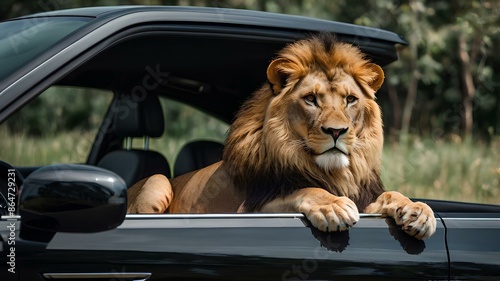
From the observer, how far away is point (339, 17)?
15234 millimetres

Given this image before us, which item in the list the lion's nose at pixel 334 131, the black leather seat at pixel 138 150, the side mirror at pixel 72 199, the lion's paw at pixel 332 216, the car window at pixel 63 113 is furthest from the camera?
the car window at pixel 63 113

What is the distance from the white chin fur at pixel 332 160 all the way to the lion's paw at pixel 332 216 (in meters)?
0.27

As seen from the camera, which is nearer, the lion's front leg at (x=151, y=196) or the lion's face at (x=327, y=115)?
the lion's face at (x=327, y=115)

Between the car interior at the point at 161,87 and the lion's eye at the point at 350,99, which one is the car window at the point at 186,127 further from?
the lion's eye at the point at 350,99

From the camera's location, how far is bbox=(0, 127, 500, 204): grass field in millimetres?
7426

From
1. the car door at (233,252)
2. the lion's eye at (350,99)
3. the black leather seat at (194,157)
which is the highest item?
the lion's eye at (350,99)

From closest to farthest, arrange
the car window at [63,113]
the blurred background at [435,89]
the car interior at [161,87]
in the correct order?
1. the car interior at [161,87]
2. the blurred background at [435,89]
3. the car window at [63,113]

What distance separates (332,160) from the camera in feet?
9.41

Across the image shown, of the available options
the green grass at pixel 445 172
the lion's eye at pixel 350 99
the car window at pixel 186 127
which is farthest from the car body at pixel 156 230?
the car window at pixel 186 127

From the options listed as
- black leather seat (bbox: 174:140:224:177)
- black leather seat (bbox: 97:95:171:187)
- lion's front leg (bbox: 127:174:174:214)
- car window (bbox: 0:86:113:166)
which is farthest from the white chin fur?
car window (bbox: 0:86:113:166)

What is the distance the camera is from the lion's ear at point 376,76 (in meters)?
3.09

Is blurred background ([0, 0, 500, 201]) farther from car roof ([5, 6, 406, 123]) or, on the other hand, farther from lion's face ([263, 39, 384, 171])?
lion's face ([263, 39, 384, 171])

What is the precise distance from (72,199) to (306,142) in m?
0.98

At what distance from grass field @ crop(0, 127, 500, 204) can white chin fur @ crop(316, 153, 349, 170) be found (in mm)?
4153
